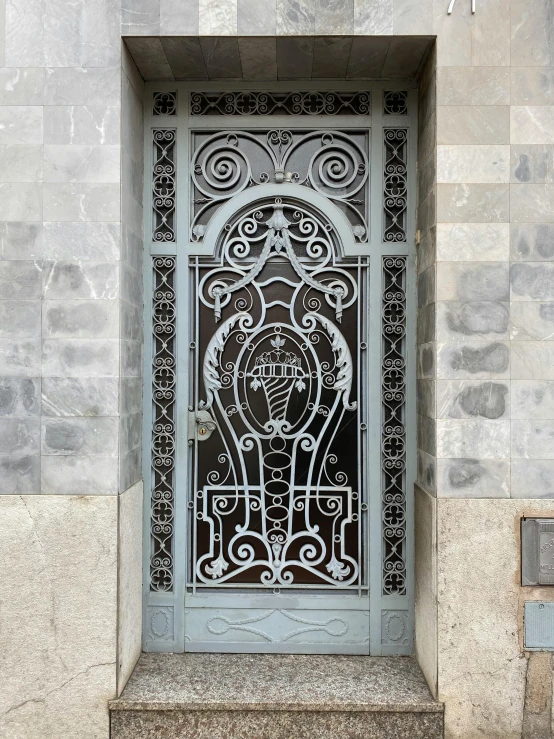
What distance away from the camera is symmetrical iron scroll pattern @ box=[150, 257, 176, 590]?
141 inches

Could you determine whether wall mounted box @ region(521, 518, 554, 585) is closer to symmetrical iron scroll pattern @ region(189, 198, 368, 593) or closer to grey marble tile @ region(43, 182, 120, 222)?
symmetrical iron scroll pattern @ region(189, 198, 368, 593)

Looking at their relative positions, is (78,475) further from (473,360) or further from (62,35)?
(62,35)

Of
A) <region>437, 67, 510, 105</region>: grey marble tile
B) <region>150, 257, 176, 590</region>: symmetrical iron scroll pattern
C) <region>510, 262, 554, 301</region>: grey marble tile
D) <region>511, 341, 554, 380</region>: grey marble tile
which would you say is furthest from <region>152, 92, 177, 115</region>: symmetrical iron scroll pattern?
<region>511, 341, 554, 380</region>: grey marble tile

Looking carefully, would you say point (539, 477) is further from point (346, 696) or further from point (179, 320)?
point (179, 320)

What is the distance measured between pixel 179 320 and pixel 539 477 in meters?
2.25

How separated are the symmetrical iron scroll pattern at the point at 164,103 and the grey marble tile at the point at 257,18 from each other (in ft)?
2.20

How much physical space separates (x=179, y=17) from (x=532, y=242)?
2259 millimetres

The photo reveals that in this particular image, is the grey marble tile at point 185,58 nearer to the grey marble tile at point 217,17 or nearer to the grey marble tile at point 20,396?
the grey marble tile at point 217,17

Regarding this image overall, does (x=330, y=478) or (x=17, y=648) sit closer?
(x=17, y=648)

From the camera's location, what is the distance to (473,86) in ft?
10.3

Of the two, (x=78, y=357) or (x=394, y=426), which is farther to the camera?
(x=394, y=426)

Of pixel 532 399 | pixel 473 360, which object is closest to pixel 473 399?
pixel 473 360

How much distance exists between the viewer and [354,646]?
11.6 feet

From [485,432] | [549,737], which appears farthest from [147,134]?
[549,737]
